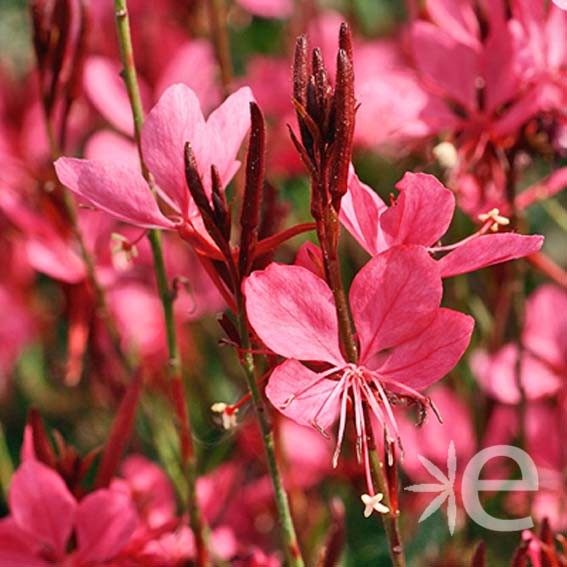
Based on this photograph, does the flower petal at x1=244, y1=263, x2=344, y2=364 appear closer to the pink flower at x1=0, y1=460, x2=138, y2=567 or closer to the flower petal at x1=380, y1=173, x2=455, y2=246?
the flower petal at x1=380, y1=173, x2=455, y2=246

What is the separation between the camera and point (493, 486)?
93 centimetres

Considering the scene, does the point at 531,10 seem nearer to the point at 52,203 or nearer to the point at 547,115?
the point at 547,115

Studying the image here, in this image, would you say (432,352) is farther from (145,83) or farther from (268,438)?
(145,83)

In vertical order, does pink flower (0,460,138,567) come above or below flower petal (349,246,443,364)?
below

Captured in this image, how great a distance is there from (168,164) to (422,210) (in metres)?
0.13

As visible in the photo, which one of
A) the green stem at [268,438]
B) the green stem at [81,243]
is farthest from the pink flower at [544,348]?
the green stem at [268,438]

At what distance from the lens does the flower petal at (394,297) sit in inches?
21.7

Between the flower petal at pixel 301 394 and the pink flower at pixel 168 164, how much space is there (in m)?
0.09

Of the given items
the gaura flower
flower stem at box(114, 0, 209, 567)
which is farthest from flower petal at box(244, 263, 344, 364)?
flower stem at box(114, 0, 209, 567)

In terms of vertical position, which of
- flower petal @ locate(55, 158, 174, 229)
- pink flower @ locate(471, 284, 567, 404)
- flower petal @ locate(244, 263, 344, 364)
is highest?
flower petal @ locate(55, 158, 174, 229)

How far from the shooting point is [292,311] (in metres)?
0.56

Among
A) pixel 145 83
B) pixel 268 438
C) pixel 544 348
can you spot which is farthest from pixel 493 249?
pixel 145 83

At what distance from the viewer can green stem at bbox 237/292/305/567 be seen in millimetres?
570

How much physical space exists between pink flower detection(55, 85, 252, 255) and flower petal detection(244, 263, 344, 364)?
0.21ft
